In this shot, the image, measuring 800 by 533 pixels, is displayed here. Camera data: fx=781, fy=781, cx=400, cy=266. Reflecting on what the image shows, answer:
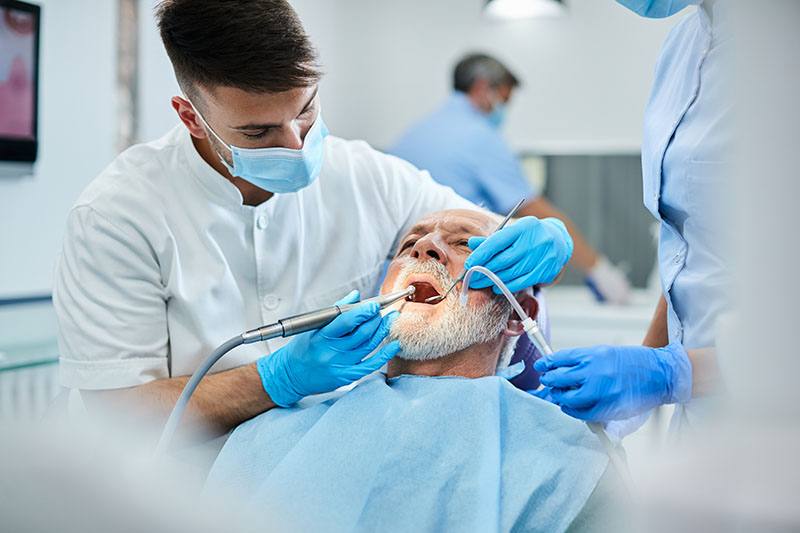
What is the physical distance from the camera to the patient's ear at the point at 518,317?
1.52 meters

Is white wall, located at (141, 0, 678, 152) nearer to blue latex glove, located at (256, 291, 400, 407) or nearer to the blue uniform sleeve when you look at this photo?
the blue uniform sleeve

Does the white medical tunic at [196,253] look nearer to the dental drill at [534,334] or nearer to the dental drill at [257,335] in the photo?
the dental drill at [257,335]

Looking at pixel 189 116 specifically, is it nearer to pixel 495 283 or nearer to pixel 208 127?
pixel 208 127

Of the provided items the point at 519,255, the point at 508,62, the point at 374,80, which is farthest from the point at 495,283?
the point at 374,80

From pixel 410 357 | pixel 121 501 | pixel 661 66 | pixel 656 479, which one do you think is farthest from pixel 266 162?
pixel 656 479

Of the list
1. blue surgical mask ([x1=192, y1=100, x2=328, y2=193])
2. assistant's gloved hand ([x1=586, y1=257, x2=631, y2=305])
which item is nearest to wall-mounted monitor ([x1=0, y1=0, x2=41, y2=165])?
blue surgical mask ([x1=192, y1=100, x2=328, y2=193])

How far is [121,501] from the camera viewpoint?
444 millimetres

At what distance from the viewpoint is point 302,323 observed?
4.18 feet

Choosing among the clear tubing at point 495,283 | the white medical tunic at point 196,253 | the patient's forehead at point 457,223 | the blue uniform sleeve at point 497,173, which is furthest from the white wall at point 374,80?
the clear tubing at point 495,283

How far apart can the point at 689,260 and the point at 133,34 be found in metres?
2.72

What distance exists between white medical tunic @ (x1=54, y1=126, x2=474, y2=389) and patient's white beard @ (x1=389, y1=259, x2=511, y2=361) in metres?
0.31

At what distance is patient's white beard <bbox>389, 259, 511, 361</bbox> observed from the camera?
4.73ft

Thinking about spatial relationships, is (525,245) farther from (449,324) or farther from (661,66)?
(661,66)

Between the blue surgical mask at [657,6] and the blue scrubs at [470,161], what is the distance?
6.90 feet
